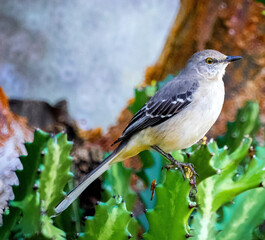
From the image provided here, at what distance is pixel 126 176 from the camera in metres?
3.34

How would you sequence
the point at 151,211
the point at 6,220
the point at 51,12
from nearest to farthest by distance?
1. the point at 151,211
2. the point at 6,220
3. the point at 51,12

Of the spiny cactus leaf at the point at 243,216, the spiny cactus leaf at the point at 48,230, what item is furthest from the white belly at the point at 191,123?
the spiny cactus leaf at the point at 48,230

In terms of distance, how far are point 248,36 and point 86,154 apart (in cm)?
251

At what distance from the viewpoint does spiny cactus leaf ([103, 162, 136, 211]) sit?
327 centimetres

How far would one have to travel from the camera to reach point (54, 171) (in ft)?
8.75

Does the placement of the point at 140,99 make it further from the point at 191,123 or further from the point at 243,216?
the point at 243,216

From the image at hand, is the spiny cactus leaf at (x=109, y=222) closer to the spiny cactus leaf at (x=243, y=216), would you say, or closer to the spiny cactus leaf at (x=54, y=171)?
the spiny cactus leaf at (x=54, y=171)

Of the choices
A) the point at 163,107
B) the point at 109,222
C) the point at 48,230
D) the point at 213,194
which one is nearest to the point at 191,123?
the point at 163,107

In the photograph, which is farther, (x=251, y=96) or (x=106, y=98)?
(x=251, y=96)

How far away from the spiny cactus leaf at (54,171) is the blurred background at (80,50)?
2.50 m

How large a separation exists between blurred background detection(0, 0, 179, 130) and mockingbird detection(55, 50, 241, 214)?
1.94m

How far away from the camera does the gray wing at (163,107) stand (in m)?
3.20

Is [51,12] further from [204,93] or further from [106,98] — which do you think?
[204,93]

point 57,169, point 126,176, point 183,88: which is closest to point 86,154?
point 126,176
